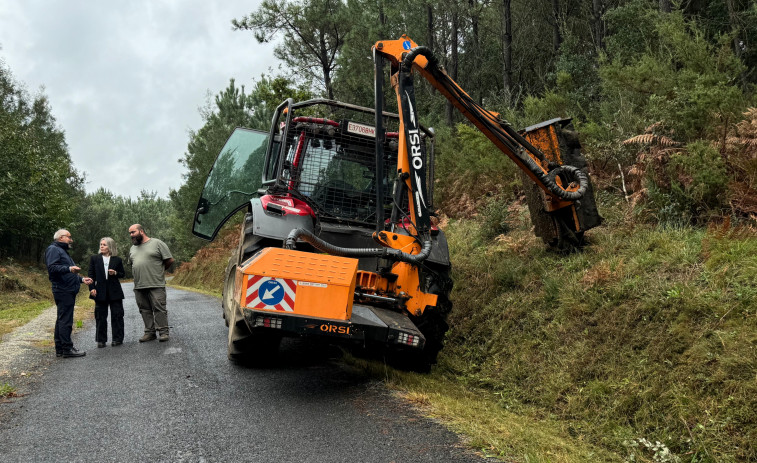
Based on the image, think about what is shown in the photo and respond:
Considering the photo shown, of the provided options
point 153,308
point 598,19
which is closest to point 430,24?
point 598,19

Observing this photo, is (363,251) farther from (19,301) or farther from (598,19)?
(19,301)

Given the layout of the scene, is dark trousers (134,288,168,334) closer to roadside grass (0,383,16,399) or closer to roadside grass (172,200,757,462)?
roadside grass (0,383,16,399)

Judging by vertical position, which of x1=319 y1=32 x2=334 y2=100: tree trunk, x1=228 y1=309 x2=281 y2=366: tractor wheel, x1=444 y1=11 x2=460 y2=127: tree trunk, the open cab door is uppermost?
x1=319 y1=32 x2=334 y2=100: tree trunk

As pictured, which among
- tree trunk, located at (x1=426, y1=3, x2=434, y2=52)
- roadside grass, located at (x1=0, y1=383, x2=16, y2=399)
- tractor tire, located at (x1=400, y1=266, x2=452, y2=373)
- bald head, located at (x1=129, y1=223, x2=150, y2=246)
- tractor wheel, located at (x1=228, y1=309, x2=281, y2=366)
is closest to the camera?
roadside grass, located at (x1=0, y1=383, x2=16, y2=399)

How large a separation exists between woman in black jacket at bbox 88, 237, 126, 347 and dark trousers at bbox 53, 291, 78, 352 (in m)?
0.46

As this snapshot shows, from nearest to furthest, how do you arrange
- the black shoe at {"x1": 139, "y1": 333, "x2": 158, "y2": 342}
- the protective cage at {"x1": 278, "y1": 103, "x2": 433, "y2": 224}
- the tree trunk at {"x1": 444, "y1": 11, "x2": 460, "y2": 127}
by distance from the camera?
the protective cage at {"x1": 278, "y1": 103, "x2": 433, "y2": 224}
the black shoe at {"x1": 139, "y1": 333, "x2": 158, "y2": 342}
the tree trunk at {"x1": 444, "y1": 11, "x2": 460, "y2": 127}

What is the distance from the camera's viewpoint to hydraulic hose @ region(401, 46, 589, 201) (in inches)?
227

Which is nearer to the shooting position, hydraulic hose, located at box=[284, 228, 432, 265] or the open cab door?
hydraulic hose, located at box=[284, 228, 432, 265]

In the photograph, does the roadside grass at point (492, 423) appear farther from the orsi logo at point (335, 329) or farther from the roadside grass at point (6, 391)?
the roadside grass at point (6, 391)

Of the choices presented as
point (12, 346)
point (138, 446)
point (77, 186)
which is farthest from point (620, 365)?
point (77, 186)

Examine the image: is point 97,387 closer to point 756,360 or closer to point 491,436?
point 491,436

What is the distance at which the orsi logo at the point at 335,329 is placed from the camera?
4.38m

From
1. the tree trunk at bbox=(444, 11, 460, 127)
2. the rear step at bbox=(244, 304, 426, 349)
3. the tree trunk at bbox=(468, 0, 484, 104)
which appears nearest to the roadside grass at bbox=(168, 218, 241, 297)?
the tree trunk at bbox=(444, 11, 460, 127)

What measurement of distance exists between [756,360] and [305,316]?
10.7ft
